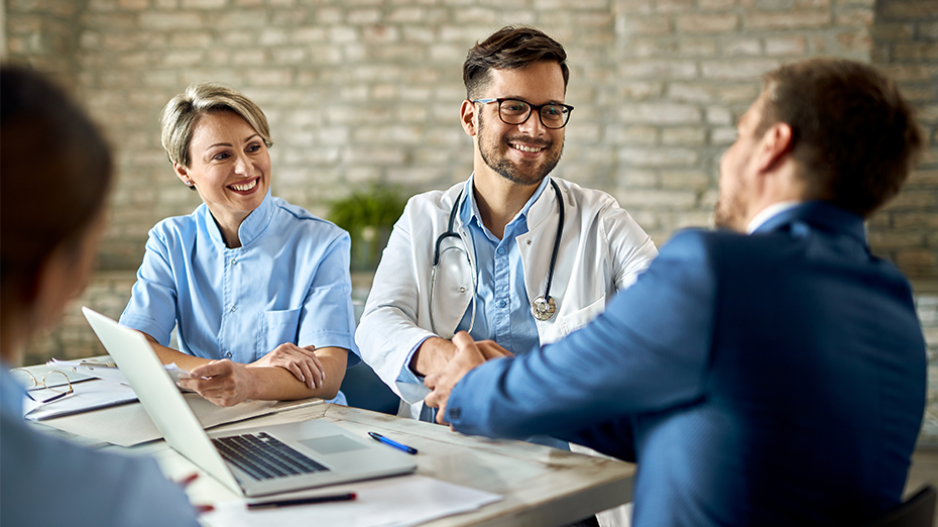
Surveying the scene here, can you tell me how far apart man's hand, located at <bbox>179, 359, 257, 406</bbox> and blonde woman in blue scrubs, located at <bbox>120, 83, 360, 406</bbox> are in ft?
1.34

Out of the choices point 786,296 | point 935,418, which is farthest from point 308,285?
point 935,418

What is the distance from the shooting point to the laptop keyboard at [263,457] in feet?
3.48

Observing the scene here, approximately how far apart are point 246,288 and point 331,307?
27cm

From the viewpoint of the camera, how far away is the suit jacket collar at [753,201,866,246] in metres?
0.94

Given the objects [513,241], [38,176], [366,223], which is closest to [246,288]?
[513,241]

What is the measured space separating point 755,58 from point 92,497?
414 centimetres

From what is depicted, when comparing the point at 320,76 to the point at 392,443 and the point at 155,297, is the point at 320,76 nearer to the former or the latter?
the point at 155,297

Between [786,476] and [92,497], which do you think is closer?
[92,497]

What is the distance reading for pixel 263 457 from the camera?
1131 mm

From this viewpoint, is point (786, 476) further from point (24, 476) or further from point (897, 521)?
point (24, 476)

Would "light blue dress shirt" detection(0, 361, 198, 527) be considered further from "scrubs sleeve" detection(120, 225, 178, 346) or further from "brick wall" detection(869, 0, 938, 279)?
"brick wall" detection(869, 0, 938, 279)

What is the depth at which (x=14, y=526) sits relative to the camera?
515 mm

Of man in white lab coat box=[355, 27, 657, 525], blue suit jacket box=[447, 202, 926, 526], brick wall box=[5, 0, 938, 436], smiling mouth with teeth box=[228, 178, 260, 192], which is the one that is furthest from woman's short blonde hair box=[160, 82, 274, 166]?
brick wall box=[5, 0, 938, 436]

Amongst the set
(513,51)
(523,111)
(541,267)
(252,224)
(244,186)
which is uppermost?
(513,51)
